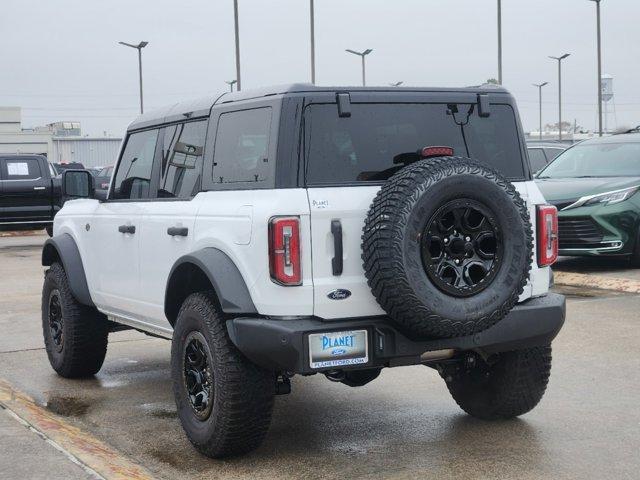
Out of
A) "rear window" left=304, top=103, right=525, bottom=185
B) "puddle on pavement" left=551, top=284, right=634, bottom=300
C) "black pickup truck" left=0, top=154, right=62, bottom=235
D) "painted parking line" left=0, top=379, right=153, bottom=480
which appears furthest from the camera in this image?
"black pickup truck" left=0, top=154, right=62, bottom=235

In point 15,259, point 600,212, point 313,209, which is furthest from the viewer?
point 15,259

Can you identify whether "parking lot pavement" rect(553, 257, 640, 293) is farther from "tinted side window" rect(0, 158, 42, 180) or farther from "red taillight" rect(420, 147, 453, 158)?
"tinted side window" rect(0, 158, 42, 180)

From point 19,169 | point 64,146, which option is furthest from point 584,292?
point 64,146

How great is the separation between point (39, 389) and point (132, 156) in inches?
69.3

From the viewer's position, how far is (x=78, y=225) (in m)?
7.43

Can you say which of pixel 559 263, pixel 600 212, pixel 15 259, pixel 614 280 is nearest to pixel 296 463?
pixel 614 280

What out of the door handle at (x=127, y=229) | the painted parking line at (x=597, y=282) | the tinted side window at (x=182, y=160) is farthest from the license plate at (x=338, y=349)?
the painted parking line at (x=597, y=282)

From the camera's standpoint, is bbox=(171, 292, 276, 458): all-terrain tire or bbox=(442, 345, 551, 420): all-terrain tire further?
bbox=(442, 345, 551, 420): all-terrain tire

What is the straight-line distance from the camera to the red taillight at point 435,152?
5172mm

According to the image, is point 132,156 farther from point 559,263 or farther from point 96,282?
point 559,263

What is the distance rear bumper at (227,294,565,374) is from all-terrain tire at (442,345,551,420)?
48cm

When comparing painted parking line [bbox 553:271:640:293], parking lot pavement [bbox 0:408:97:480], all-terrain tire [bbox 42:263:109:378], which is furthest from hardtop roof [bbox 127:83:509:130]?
painted parking line [bbox 553:271:640:293]

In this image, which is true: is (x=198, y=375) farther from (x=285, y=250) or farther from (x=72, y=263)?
(x=72, y=263)

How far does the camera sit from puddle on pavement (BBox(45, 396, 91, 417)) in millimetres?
6578
